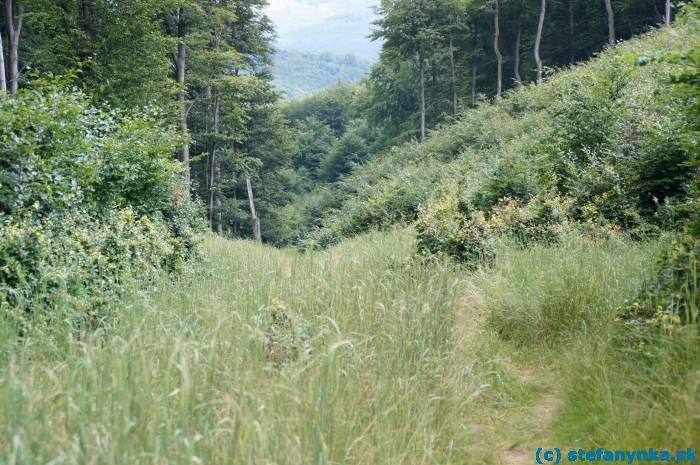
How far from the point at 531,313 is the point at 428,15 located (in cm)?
3091

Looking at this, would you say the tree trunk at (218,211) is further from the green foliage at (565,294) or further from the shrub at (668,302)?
the shrub at (668,302)

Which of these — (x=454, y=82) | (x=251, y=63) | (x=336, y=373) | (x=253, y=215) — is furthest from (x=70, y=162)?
(x=454, y=82)

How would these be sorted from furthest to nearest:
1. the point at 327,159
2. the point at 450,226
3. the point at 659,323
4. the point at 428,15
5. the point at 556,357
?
the point at 327,159 → the point at 428,15 → the point at 450,226 → the point at 556,357 → the point at 659,323

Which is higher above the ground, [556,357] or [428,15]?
[428,15]

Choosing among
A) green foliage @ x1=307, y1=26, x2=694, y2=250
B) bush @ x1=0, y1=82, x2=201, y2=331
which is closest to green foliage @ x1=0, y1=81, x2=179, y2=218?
bush @ x1=0, y1=82, x2=201, y2=331

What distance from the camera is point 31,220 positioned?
487 centimetres

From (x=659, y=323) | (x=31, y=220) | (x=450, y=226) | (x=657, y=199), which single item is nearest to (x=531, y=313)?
(x=659, y=323)

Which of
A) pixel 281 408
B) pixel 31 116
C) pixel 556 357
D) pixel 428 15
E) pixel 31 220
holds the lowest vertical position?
pixel 556 357

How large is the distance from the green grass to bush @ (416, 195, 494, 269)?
0.95 m

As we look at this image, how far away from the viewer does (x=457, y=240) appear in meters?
6.52

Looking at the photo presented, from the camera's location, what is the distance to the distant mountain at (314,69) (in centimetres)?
13538

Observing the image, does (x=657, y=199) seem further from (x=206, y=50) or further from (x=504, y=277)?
(x=206, y=50)

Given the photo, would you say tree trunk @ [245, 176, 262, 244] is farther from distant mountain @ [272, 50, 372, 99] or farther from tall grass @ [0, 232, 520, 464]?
distant mountain @ [272, 50, 372, 99]

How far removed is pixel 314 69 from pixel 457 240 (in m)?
155
